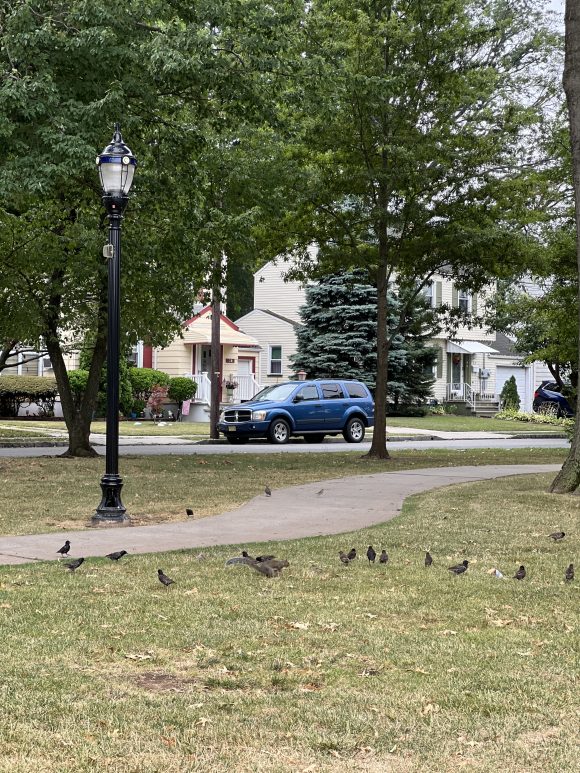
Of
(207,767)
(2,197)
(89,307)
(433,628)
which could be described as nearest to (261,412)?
(89,307)

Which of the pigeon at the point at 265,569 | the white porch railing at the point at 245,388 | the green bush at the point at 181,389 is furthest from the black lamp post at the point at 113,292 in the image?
the white porch railing at the point at 245,388

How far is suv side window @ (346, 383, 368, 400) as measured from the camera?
3172 centimetres

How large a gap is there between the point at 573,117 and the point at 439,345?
4000 centimetres

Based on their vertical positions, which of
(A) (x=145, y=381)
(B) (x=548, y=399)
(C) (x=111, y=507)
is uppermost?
(A) (x=145, y=381)

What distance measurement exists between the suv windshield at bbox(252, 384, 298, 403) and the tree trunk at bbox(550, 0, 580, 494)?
16738mm

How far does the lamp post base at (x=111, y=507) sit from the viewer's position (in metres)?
11.4

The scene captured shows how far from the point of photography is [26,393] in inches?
1561

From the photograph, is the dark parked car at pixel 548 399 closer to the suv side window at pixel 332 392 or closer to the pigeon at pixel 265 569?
the suv side window at pixel 332 392

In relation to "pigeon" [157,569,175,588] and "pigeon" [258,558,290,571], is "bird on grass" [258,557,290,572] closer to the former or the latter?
"pigeon" [258,558,290,571]

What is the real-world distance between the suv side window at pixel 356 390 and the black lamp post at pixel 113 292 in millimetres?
20241

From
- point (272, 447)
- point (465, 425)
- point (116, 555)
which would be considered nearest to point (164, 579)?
point (116, 555)

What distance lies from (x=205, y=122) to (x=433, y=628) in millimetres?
13758

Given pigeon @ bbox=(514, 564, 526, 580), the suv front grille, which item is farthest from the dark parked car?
pigeon @ bbox=(514, 564, 526, 580)

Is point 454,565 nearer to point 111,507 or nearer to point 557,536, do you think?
point 557,536
